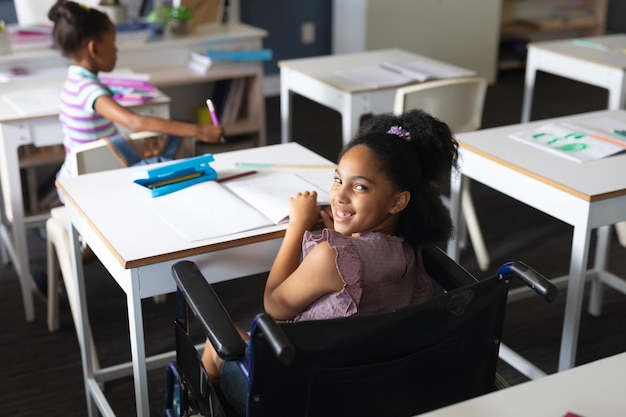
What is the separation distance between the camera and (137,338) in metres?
1.73

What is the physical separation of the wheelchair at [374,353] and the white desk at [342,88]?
1.66m

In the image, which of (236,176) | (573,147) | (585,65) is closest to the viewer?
(236,176)

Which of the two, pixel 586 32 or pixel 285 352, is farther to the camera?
pixel 586 32

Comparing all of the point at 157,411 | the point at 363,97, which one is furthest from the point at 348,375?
the point at 363,97

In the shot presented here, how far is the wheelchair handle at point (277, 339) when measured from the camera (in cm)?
118

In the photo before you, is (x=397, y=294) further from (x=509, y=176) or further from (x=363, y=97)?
(x=363, y=97)

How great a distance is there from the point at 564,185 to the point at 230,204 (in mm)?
795

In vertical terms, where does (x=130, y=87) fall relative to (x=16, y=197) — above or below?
above

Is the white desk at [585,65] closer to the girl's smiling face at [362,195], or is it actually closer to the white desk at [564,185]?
the white desk at [564,185]

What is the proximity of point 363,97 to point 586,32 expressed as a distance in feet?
14.0

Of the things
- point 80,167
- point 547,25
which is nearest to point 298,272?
point 80,167

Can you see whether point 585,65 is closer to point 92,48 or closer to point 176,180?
point 92,48

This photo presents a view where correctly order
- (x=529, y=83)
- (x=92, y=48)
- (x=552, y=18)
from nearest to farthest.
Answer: (x=92, y=48) → (x=529, y=83) → (x=552, y=18)

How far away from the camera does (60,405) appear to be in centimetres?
239
